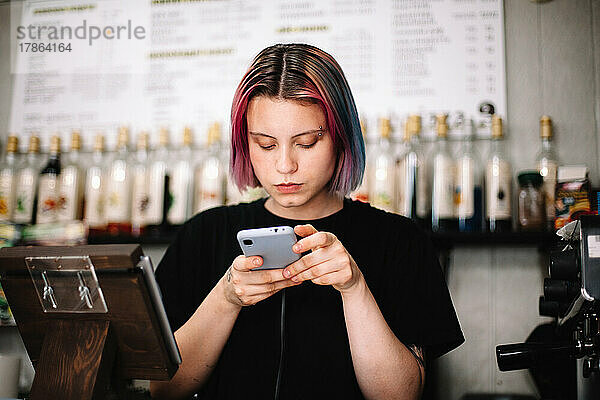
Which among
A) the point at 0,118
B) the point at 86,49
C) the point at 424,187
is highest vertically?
the point at 86,49

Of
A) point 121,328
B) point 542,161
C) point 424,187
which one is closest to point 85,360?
point 121,328

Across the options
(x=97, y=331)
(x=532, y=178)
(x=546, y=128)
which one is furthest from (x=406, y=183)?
(x=97, y=331)

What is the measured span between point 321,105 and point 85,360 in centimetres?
66

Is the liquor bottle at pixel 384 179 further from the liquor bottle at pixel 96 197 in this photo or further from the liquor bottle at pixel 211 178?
the liquor bottle at pixel 96 197

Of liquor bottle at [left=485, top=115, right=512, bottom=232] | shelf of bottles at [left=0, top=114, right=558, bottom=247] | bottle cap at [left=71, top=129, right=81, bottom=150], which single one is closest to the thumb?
shelf of bottles at [left=0, top=114, right=558, bottom=247]

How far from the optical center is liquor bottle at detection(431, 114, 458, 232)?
6.77ft

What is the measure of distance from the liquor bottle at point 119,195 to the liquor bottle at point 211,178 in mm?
284

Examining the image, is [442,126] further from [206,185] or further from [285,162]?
[285,162]

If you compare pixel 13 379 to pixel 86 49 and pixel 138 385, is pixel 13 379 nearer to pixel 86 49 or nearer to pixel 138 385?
pixel 138 385

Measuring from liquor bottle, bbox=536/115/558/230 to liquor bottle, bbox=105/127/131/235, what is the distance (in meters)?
1.59

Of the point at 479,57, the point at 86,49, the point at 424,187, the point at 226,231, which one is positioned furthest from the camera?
the point at 86,49

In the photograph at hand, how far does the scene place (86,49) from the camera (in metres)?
2.71

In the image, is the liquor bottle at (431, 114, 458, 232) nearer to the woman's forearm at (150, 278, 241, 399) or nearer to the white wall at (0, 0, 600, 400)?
the white wall at (0, 0, 600, 400)

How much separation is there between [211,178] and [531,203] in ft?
3.92
